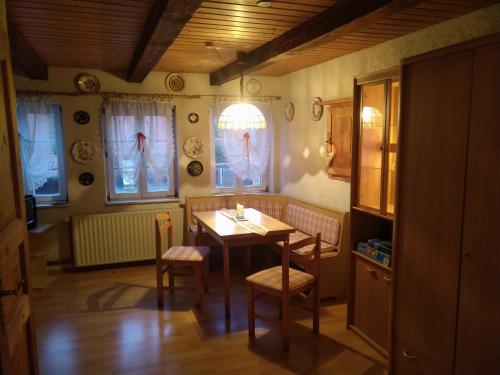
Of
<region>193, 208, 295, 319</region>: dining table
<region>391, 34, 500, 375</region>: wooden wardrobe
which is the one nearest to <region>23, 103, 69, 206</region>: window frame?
<region>193, 208, 295, 319</region>: dining table

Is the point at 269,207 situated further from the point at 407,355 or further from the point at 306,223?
the point at 407,355

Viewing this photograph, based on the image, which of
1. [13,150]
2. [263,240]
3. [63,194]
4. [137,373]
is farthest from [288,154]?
[13,150]

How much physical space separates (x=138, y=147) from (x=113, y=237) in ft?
3.59

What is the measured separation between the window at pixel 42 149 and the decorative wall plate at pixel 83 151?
0.17m

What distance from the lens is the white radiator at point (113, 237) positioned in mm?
4473

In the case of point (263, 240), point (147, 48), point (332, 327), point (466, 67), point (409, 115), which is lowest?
point (332, 327)

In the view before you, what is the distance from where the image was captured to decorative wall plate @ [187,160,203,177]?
4914 mm

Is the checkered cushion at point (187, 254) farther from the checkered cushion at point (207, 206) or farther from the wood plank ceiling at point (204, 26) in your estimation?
the wood plank ceiling at point (204, 26)

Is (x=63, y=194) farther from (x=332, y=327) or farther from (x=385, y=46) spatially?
(x=385, y=46)

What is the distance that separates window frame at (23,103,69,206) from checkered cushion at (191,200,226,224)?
4.81ft

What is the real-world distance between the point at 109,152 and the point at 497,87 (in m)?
3.99

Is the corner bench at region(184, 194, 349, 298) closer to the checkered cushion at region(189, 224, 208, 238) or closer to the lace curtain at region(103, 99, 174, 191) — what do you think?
the checkered cushion at region(189, 224, 208, 238)

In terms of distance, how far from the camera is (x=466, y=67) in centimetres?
185

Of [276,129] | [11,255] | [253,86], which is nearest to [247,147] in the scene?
[276,129]
